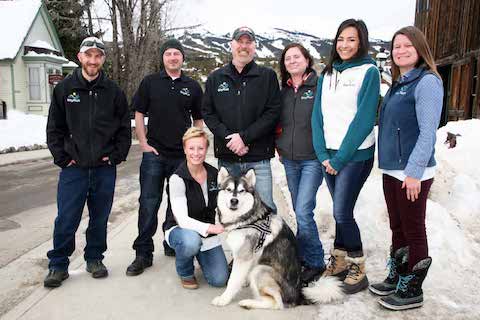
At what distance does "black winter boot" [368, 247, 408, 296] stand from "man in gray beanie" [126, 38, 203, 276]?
2229mm

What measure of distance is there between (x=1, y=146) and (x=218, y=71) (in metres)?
13.3

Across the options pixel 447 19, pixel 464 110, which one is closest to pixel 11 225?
pixel 464 110

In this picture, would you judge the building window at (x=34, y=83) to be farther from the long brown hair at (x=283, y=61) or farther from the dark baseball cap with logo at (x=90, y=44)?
the long brown hair at (x=283, y=61)

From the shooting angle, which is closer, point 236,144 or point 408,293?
point 408,293

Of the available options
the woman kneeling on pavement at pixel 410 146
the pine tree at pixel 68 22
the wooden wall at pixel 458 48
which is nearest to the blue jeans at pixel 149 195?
the woman kneeling on pavement at pixel 410 146

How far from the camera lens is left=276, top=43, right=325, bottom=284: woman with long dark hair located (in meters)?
3.89

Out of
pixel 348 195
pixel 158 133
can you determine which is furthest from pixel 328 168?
pixel 158 133

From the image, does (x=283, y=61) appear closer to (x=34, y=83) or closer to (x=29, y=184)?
(x=29, y=184)

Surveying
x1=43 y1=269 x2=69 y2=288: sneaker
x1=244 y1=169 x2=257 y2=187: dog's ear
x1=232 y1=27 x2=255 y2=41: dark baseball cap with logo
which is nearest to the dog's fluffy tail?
x1=244 y1=169 x2=257 y2=187: dog's ear

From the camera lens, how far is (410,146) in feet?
10.6

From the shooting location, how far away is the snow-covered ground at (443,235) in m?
3.41

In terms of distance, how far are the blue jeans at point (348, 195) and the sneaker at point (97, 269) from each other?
2.29 m

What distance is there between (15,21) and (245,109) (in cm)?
2800

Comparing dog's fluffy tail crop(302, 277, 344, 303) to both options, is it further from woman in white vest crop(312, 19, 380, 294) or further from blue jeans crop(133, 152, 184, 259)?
blue jeans crop(133, 152, 184, 259)
